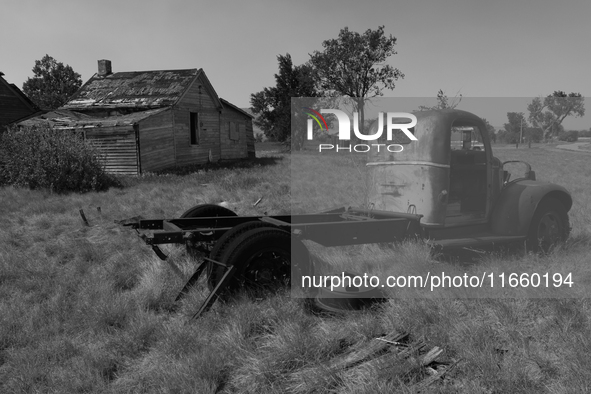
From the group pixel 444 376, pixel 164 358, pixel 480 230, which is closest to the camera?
pixel 444 376

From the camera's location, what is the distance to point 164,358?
3594 millimetres

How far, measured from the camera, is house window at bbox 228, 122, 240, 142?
2929 centimetres

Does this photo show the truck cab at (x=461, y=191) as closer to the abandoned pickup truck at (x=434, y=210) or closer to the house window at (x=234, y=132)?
the abandoned pickup truck at (x=434, y=210)

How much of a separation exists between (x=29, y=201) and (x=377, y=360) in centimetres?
1196

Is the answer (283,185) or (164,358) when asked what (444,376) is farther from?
(283,185)

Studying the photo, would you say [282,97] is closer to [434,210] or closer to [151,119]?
[151,119]

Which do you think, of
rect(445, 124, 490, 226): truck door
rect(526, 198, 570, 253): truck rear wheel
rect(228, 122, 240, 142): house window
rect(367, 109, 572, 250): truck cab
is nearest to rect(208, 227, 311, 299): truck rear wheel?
rect(367, 109, 572, 250): truck cab

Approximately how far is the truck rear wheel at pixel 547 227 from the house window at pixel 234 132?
2447 centimetres

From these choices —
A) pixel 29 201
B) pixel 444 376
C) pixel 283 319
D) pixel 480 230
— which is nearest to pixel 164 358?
pixel 283 319

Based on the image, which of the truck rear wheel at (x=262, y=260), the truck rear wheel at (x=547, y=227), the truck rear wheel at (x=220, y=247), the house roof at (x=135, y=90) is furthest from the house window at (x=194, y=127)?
the truck rear wheel at (x=262, y=260)

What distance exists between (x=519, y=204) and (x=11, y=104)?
90.0 ft

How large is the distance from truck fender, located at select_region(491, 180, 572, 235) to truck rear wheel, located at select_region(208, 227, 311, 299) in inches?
114

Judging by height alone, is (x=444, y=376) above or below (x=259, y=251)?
below

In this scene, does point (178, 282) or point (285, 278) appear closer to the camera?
point (285, 278)
